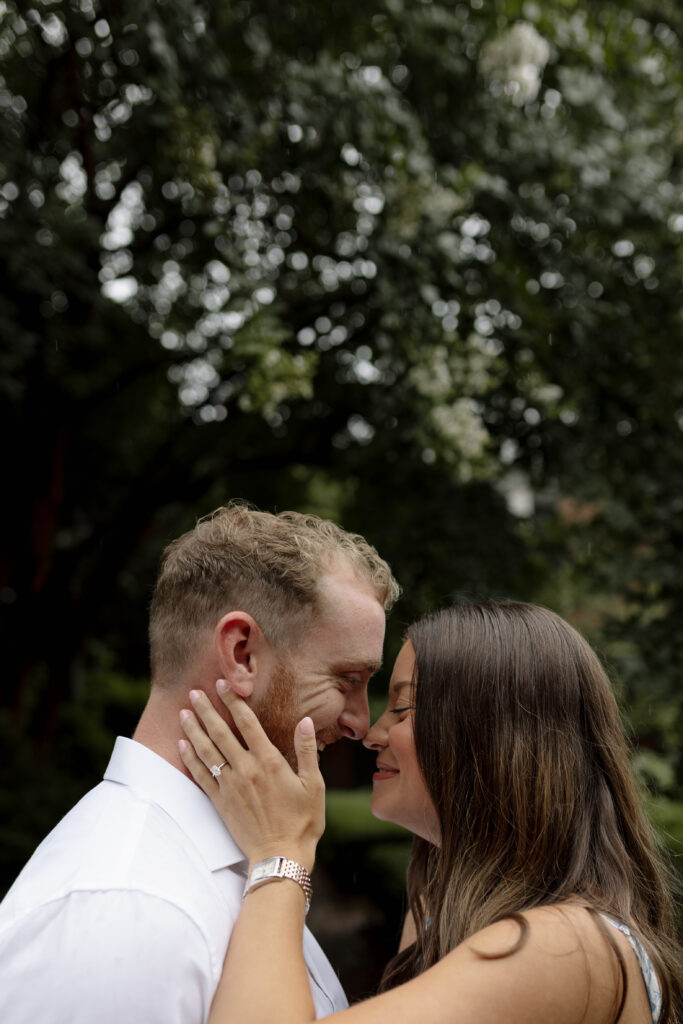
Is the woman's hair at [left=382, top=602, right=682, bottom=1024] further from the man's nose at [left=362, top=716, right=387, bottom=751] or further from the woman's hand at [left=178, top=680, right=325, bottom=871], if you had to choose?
the woman's hand at [left=178, top=680, right=325, bottom=871]

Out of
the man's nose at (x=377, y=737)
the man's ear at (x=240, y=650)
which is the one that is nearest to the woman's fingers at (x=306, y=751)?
the man's ear at (x=240, y=650)

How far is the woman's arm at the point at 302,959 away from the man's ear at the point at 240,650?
0.22 feet

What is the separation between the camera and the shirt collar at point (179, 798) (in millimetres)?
1930

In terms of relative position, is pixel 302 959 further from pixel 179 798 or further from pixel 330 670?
pixel 330 670

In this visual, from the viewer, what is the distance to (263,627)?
210 cm

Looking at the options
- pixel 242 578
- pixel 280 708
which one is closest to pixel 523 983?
pixel 280 708

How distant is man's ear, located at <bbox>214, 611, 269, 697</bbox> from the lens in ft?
6.74

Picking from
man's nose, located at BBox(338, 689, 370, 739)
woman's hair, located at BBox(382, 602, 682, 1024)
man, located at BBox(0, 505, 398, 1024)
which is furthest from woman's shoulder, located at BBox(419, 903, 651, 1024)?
man's nose, located at BBox(338, 689, 370, 739)

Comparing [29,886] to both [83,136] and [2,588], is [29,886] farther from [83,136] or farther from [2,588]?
[2,588]

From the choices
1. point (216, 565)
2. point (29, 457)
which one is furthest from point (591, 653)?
point (29, 457)

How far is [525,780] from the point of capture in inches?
84.1

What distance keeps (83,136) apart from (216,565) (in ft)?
13.8

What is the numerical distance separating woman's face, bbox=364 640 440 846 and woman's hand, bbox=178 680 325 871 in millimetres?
330

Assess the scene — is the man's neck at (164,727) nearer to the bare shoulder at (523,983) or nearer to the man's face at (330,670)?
the man's face at (330,670)
